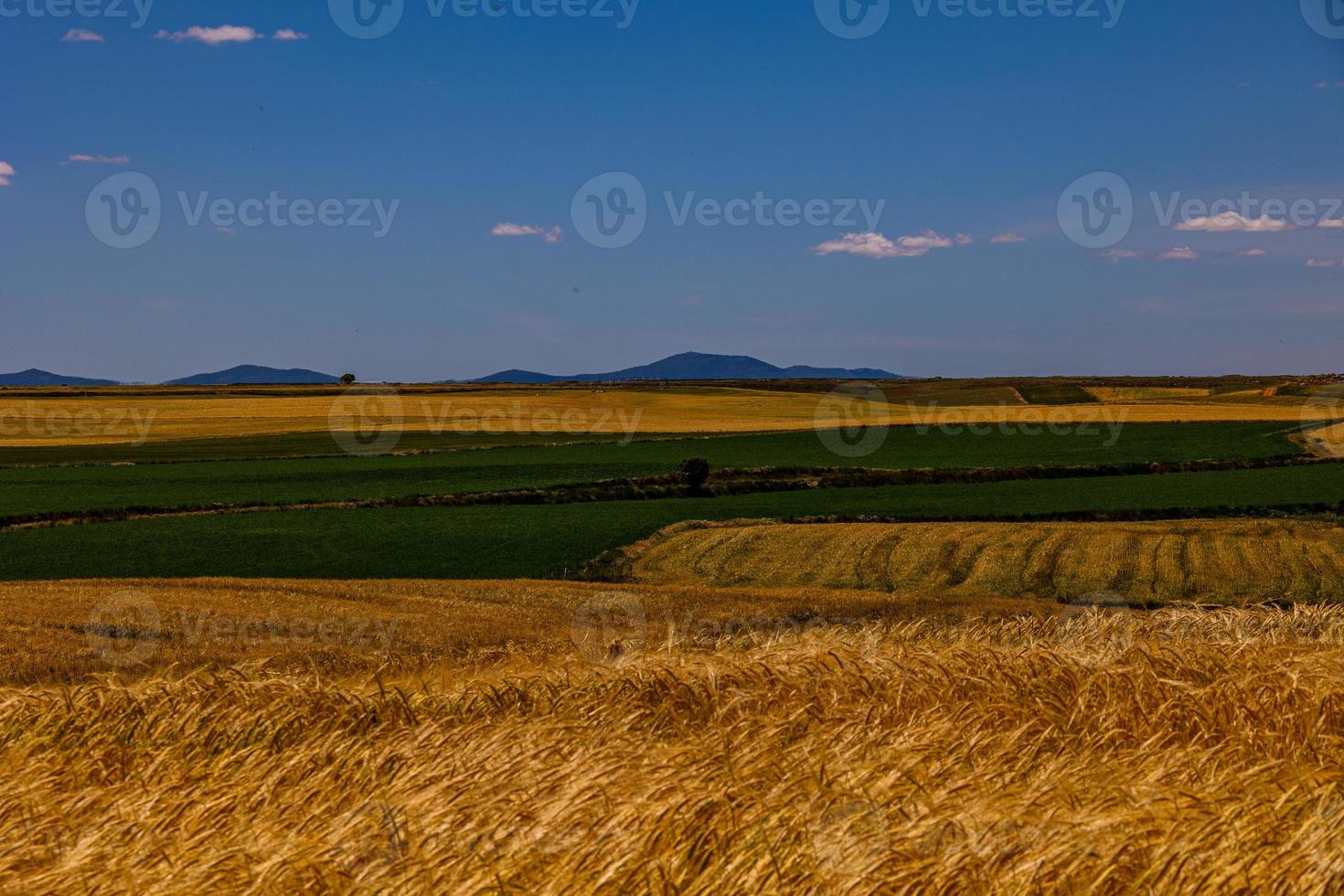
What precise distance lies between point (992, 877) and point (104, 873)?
3450 mm

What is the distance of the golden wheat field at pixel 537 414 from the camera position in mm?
79688

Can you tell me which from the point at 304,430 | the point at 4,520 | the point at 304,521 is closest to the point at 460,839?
the point at 304,521

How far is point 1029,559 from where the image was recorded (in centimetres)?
3180

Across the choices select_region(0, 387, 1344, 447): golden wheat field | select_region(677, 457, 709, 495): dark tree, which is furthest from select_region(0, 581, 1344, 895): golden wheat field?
select_region(0, 387, 1344, 447): golden wheat field

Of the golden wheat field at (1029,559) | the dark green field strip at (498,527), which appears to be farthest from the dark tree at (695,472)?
the golden wheat field at (1029,559)

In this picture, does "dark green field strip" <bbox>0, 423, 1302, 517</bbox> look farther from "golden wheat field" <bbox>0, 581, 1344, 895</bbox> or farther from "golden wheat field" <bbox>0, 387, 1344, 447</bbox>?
"golden wheat field" <bbox>0, 581, 1344, 895</bbox>

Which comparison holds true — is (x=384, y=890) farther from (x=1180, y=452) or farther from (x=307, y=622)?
(x=1180, y=452)

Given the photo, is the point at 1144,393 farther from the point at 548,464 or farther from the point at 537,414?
the point at 548,464

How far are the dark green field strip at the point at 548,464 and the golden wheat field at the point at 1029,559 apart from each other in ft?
52.9

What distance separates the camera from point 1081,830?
4.43 m

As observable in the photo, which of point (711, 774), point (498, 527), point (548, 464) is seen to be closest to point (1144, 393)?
point (548, 464)

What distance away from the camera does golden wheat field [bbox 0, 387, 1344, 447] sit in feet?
261

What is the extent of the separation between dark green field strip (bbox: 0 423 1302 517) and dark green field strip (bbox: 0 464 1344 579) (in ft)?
19.9

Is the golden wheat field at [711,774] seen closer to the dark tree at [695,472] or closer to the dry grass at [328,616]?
the dry grass at [328,616]
